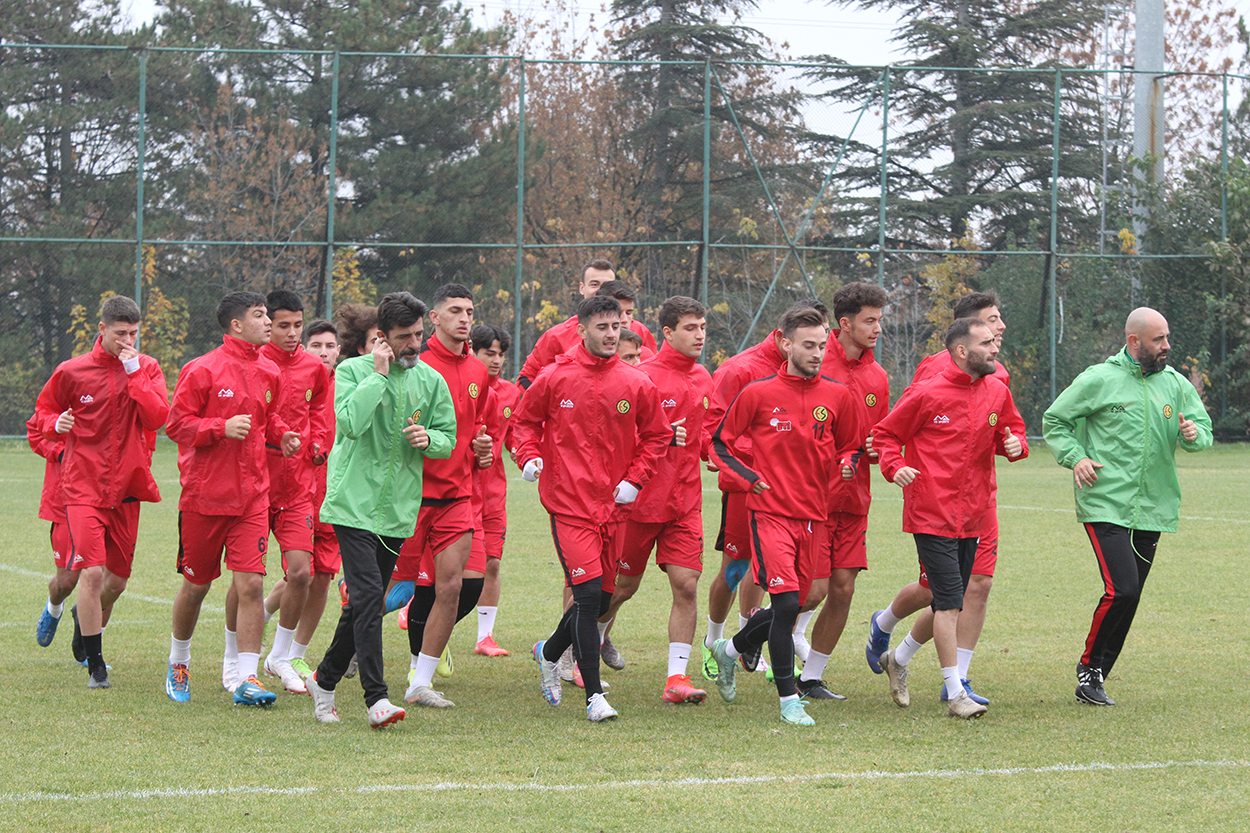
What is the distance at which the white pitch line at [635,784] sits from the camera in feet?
16.5

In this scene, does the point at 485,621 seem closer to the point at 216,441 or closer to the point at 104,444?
the point at 216,441

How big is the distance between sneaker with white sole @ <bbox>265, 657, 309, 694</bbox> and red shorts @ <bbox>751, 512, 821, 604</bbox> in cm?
248

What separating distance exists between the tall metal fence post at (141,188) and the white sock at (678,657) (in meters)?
17.1

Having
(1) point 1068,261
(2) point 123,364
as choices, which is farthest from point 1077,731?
(1) point 1068,261

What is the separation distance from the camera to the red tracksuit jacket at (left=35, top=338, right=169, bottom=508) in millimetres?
7473

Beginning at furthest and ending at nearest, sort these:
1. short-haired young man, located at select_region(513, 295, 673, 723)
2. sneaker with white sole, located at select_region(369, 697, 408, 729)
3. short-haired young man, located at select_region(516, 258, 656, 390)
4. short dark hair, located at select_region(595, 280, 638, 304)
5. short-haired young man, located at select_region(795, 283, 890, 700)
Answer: short-haired young man, located at select_region(516, 258, 656, 390)
short dark hair, located at select_region(595, 280, 638, 304)
short-haired young man, located at select_region(795, 283, 890, 700)
short-haired young man, located at select_region(513, 295, 673, 723)
sneaker with white sole, located at select_region(369, 697, 408, 729)

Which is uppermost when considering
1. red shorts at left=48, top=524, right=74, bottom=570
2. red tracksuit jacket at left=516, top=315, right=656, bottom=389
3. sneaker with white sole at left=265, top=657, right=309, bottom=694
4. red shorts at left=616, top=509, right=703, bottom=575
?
red tracksuit jacket at left=516, top=315, right=656, bottom=389

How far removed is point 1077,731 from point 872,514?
381 inches

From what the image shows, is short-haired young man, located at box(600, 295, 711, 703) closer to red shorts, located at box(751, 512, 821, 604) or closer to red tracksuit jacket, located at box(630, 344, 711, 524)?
red tracksuit jacket, located at box(630, 344, 711, 524)

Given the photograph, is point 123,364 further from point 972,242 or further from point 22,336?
point 972,242

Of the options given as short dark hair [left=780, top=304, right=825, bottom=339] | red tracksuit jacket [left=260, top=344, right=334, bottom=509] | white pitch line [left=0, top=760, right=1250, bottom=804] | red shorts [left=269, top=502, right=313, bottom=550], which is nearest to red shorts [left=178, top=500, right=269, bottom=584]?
red shorts [left=269, top=502, right=313, bottom=550]

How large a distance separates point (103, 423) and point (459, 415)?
2.01m

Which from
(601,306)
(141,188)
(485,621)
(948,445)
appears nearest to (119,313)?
(601,306)

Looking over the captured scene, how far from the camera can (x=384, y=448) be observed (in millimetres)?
6375
